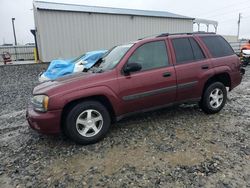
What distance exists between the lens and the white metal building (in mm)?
15359

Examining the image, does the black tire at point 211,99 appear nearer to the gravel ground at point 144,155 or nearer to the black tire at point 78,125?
the gravel ground at point 144,155

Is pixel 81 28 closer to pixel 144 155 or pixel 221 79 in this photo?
pixel 221 79

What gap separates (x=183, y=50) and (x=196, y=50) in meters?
0.33

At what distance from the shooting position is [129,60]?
14.0ft

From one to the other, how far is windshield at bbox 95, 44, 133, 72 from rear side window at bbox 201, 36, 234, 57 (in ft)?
5.98

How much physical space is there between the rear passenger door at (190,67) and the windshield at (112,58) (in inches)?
40.0

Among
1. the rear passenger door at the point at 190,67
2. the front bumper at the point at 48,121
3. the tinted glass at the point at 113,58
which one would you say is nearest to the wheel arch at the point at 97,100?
the front bumper at the point at 48,121

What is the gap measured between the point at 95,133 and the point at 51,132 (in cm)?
72

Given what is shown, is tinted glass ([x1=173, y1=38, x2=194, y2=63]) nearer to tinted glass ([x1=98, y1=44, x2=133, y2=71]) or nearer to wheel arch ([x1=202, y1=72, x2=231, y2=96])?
wheel arch ([x1=202, y1=72, x2=231, y2=96])

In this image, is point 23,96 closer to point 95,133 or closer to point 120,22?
point 95,133

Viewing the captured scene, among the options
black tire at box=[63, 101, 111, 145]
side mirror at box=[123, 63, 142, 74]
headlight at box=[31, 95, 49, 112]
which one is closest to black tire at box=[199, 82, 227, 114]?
side mirror at box=[123, 63, 142, 74]

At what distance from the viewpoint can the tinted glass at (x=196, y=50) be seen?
16.1 feet

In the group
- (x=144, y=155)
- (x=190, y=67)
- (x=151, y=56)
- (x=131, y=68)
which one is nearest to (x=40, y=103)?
(x=131, y=68)

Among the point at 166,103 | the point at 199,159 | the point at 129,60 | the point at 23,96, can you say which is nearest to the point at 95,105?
the point at 129,60
